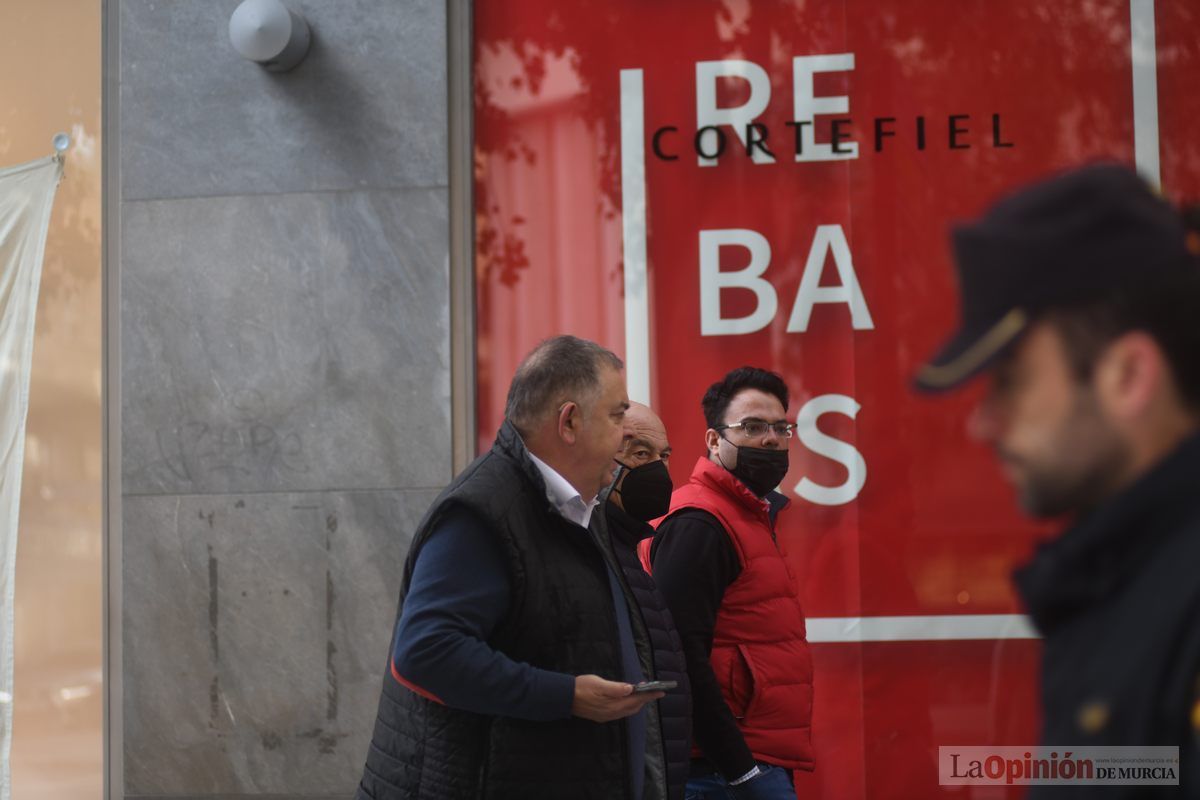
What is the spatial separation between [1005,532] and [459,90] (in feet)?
9.73

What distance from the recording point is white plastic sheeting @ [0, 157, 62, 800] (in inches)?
238

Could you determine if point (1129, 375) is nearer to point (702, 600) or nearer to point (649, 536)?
point (649, 536)

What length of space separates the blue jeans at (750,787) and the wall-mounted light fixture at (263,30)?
11.7 feet

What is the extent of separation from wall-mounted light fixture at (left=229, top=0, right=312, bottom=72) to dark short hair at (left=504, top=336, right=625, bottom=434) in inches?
125

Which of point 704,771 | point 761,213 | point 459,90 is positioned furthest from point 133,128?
point 704,771

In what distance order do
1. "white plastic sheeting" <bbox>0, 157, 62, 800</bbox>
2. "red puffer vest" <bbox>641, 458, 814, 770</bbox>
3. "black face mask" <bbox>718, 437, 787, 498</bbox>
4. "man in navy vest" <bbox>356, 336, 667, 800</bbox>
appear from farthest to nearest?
"white plastic sheeting" <bbox>0, 157, 62, 800</bbox>, "black face mask" <bbox>718, 437, 787, 498</bbox>, "red puffer vest" <bbox>641, 458, 814, 770</bbox>, "man in navy vest" <bbox>356, 336, 667, 800</bbox>

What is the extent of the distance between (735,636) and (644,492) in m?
0.54

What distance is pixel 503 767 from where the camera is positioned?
9.72ft

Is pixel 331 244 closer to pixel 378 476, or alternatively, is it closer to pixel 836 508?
pixel 378 476

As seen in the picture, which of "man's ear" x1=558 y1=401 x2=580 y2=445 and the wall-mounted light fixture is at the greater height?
the wall-mounted light fixture

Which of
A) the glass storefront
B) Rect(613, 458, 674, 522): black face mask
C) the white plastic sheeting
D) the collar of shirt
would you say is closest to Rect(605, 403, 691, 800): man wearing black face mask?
Rect(613, 458, 674, 522): black face mask

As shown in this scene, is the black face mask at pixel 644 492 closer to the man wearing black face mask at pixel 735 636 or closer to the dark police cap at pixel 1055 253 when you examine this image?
the man wearing black face mask at pixel 735 636

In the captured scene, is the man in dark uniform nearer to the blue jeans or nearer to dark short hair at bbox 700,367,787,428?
the blue jeans

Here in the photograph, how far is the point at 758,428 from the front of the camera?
178 inches
